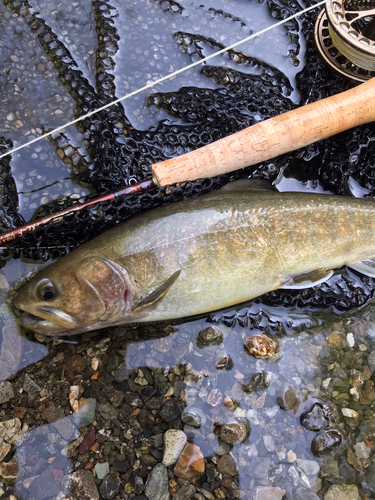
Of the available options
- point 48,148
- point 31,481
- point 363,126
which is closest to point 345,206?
point 363,126

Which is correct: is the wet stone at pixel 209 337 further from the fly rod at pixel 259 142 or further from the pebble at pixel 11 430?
the pebble at pixel 11 430

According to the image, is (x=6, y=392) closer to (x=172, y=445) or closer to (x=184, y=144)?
(x=172, y=445)

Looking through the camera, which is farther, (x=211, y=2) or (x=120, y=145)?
(x=211, y=2)

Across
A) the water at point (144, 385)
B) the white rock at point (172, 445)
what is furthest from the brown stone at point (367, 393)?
the white rock at point (172, 445)

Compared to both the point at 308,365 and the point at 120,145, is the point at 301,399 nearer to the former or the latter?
the point at 308,365

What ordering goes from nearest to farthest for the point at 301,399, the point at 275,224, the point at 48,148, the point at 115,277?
1. the point at 115,277
2. the point at 275,224
3. the point at 301,399
4. the point at 48,148

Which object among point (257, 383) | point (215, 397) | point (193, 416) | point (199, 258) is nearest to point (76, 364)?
point (193, 416)
